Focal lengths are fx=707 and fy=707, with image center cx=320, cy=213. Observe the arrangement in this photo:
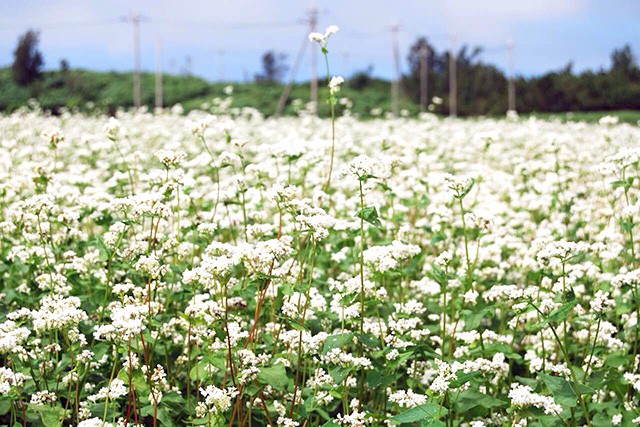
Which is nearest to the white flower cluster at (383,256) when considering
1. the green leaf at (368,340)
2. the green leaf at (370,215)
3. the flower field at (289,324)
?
the flower field at (289,324)

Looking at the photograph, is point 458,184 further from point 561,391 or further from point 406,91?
point 406,91

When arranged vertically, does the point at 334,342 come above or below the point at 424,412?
above

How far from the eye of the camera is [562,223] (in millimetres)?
6977

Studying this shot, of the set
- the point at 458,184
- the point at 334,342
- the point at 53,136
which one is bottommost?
the point at 334,342

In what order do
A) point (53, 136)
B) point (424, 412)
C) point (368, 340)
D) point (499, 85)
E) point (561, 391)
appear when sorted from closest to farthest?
point (424, 412)
point (561, 391)
point (368, 340)
point (53, 136)
point (499, 85)

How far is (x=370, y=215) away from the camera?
10.9 feet

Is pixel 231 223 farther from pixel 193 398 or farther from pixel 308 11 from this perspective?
pixel 308 11

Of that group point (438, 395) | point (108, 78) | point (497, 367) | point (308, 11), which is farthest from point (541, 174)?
point (108, 78)

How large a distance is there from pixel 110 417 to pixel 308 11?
21.3 m

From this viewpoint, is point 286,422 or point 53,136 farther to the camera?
point 53,136

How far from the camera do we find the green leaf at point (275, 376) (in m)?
2.92

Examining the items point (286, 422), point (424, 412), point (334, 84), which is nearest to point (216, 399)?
point (286, 422)

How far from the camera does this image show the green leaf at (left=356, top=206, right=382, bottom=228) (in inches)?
129

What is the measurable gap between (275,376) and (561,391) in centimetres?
118
